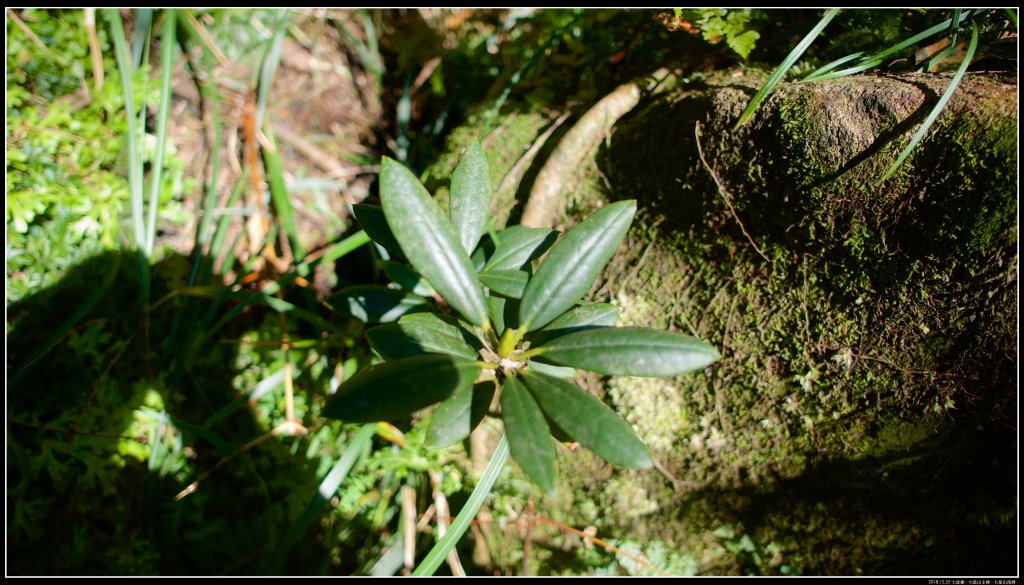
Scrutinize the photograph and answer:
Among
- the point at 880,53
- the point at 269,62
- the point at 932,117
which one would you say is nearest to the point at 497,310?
the point at 932,117

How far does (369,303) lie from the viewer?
1295 millimetres

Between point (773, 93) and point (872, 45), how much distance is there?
0.37 metres

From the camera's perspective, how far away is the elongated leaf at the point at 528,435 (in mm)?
819

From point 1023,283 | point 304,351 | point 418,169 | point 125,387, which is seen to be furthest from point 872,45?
point 125,387

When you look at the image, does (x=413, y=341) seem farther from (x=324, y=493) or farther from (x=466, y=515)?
(x=324, y=493)

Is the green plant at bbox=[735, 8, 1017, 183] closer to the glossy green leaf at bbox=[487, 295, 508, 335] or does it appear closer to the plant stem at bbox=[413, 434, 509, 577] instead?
the glossy green leaf at bbox=[487, 295, 508, 335]

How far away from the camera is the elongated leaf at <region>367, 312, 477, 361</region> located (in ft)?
3.36

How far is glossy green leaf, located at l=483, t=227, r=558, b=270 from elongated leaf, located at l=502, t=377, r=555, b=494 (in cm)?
33

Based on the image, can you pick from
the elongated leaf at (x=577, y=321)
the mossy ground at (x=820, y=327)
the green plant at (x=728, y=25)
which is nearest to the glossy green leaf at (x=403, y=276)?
the elongated leaf at (x=577, y=321)

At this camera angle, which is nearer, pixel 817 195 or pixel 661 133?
pixel 817 195

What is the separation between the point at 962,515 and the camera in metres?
1.24

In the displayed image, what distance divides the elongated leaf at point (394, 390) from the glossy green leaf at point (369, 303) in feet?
1.30

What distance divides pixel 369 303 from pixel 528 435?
2.08ft

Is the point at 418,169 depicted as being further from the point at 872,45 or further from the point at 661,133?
the point at 872,45
